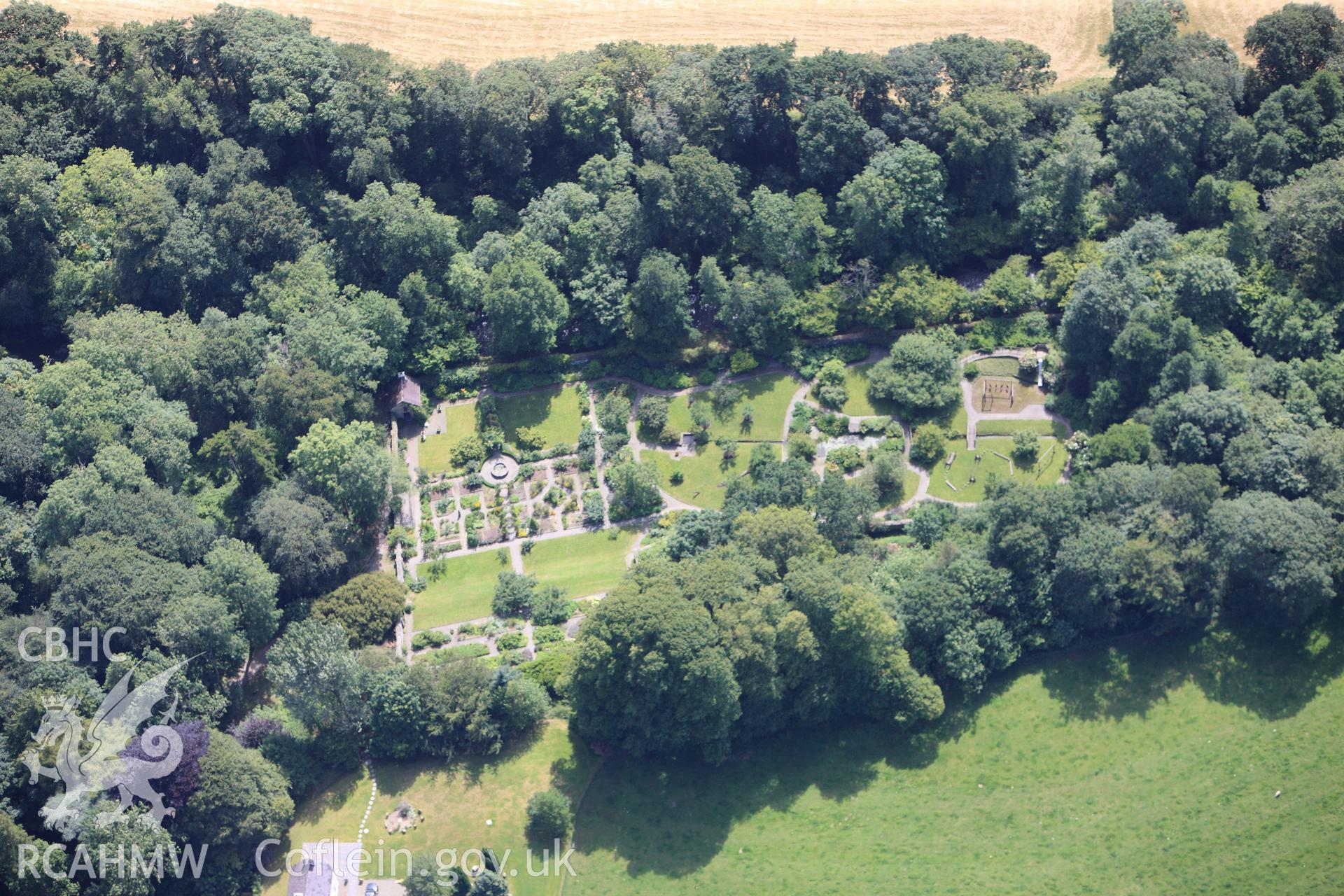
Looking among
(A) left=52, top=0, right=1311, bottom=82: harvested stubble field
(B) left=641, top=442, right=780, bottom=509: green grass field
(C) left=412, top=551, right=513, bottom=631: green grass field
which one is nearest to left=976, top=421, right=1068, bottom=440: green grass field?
(B) left=641, top=442, right=780, bottom=509: green grass field

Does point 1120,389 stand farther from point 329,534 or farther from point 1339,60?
point 329,534

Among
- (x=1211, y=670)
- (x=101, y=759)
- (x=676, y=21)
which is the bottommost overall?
(x=101, y=759)

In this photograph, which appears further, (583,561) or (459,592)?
(583,561)

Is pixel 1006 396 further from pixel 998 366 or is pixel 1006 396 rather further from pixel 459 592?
pixel 459 592

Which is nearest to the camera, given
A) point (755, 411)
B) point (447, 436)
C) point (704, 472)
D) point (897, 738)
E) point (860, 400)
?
point (897, 738)

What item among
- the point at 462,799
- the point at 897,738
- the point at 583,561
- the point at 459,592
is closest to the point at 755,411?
the point at 583,561

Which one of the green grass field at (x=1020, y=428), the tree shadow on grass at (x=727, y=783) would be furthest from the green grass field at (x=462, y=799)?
the green grass field at (x=1020, y=428)

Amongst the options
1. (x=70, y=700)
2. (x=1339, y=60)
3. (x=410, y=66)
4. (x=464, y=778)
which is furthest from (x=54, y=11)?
(x=1339, y=60)
